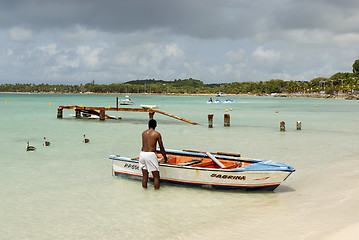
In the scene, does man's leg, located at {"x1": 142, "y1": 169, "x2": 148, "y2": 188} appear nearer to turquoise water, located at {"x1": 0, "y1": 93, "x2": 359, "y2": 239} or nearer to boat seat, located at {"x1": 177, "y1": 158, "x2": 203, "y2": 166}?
turquoise water, located at {"x1": 0, "y1": 93, "x2": 359, "y2": 239}

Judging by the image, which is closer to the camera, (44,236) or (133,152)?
(44,236)

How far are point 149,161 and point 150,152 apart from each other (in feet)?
1.09

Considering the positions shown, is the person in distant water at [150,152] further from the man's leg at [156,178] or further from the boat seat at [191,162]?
the boat seat at [191,162]

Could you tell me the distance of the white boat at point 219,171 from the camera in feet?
36.4

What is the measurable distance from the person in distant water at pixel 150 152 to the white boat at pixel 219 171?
17.6 inches

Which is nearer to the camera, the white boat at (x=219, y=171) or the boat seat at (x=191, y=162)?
the white boat at (x=219, y=171)

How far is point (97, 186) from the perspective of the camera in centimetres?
1312

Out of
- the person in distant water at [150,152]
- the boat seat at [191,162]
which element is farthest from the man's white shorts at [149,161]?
the boat seat at [191,162]

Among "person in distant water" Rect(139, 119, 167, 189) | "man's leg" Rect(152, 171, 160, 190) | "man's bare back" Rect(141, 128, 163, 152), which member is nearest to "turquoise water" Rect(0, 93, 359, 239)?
"man's leg" Rect(152, 171, 160, 190)

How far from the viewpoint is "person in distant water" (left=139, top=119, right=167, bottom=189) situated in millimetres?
11383

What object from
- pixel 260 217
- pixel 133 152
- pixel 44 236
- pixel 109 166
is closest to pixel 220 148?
pixel 133 152

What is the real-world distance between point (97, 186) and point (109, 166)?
3590mm

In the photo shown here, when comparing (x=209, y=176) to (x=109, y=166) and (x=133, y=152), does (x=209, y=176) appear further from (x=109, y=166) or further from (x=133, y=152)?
(x=133, y=152)

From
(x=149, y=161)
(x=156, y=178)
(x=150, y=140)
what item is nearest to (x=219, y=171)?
(x=156, y=178)
